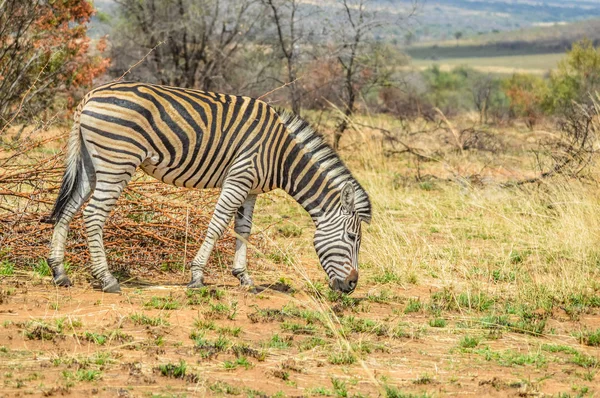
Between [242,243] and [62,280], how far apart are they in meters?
1.57

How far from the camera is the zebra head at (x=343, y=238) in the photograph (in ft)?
22.8

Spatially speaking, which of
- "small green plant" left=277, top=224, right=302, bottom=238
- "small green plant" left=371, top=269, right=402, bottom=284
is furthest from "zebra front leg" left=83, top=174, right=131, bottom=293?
"small green plant" left=277, top=224, right=302, bottom=238

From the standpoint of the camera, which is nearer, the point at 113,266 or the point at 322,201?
the point at 322,201

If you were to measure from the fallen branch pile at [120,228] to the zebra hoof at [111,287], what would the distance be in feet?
2.31

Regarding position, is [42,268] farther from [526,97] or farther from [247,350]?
[526,97]

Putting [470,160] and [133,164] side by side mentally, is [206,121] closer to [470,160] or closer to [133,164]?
[133,164]

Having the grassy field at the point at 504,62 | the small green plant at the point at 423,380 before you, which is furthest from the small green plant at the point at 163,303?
the grassy field at the point at 504,62

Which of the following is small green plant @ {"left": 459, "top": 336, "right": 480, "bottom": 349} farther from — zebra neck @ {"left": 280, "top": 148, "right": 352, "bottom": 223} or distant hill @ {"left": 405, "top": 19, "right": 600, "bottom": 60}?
distant hill @ {"left": 405, "top": 19, "right": 600, "bottom": 60}

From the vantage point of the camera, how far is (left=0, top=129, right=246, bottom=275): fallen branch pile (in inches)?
293

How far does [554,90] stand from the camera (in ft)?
90.4

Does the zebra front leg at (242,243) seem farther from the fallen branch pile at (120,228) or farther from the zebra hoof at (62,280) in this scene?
the zebra hoof at (62,280)

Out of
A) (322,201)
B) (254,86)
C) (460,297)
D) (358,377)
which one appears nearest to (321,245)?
(322,201)

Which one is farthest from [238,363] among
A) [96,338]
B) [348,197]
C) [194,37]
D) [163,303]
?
[194,37]

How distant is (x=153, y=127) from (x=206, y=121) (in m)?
0.47
